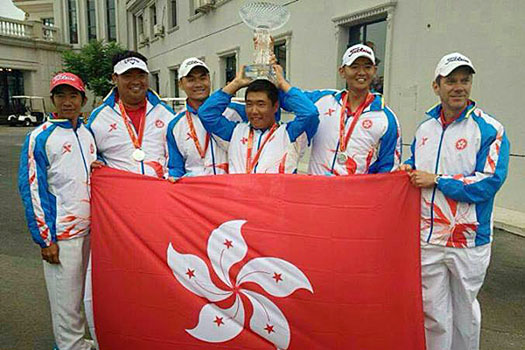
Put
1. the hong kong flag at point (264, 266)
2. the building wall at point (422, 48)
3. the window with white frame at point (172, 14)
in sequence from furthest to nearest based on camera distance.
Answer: the window with white frame at point (172, 14) < the building wall at point (422, 48) < the hong kong flag at point (264, 266)

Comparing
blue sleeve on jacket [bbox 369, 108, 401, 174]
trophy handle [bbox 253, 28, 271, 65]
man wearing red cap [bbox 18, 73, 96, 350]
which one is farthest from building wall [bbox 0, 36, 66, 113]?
blue sleeve on jacket [bbox 369, 108, 401, 174]

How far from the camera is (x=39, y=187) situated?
2.61 metres

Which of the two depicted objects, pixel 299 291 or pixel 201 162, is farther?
pixel 201 162

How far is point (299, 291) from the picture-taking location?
7.79 ft

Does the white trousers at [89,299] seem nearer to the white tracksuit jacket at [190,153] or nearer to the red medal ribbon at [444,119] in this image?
the white tracksuit jacket at [190,153]

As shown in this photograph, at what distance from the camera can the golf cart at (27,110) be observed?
104 feet

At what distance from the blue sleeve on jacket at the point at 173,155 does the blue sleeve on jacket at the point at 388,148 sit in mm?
1317

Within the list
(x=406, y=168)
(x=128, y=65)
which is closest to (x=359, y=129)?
(x=406, y=168)

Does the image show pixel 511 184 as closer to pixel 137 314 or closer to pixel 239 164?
pixel 239 164

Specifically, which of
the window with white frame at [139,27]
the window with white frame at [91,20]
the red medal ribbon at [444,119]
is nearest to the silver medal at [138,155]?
the red medal ribbon at [444,119]

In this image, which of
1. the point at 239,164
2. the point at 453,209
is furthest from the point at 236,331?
the point at 453,209

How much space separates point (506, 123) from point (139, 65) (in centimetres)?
602

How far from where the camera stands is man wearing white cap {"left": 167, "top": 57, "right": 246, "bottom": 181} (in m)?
2.98

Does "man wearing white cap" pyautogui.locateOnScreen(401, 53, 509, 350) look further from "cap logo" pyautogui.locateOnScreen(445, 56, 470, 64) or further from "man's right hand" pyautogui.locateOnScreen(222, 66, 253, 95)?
"man's right hand" pyautogui.locateOnScreen(222, 66, 253, 95)
